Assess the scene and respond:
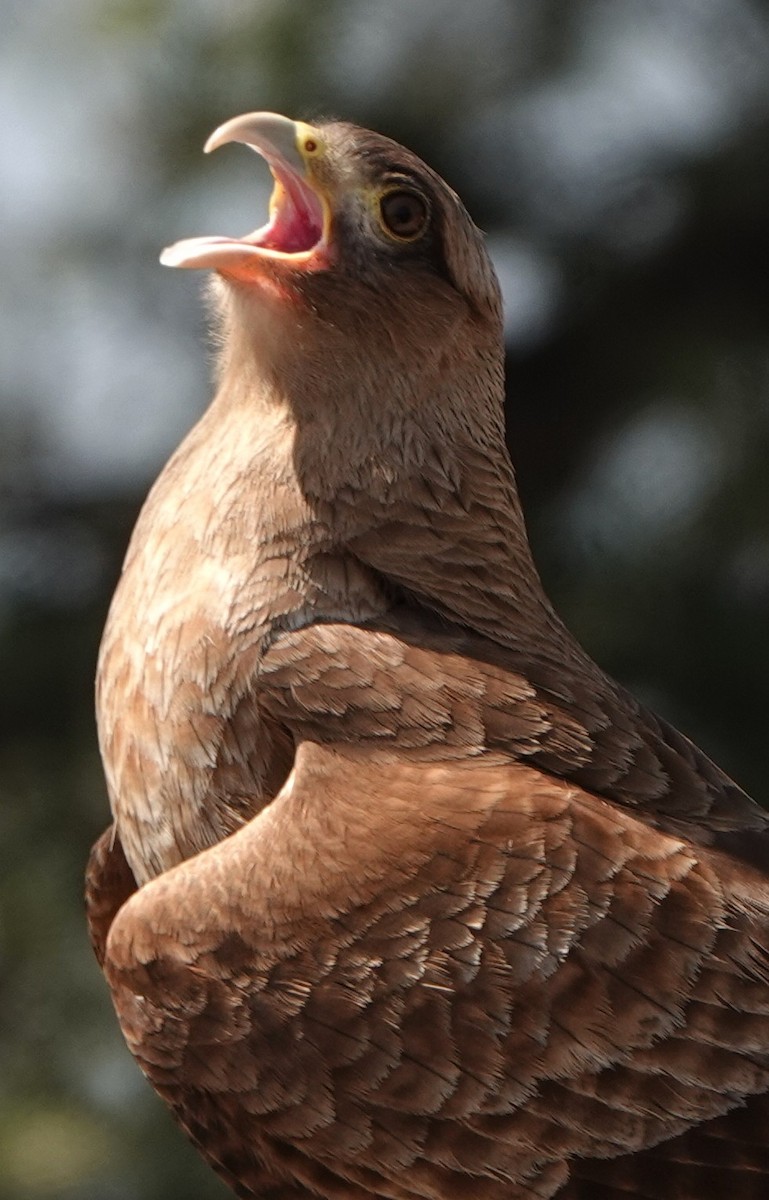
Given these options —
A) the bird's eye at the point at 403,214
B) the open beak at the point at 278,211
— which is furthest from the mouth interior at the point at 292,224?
the bird's eye at the point at 403,214

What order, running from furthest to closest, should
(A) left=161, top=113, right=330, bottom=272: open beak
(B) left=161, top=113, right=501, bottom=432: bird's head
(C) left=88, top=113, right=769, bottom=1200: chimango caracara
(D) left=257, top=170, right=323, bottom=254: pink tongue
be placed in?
(D) left=257, top=170, right=323, bottom=254: pink tongue < (B) left=161, top=113, right=501, bottom=432: bird's head < (A) left=161, top=113, right=330, bottom=272: open beak < (C) left=88, top=113, right=769, bottom=1200: chimango caracara

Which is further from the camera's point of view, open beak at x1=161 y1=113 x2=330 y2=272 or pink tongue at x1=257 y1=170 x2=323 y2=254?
pink tongue at x1=257 y1=170 x2=323 y2=254

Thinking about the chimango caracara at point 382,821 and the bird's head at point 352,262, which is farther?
the bird's head at point 352,262

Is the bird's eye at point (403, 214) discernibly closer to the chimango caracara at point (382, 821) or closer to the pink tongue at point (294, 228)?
the chimango caracara at point (382, 821)

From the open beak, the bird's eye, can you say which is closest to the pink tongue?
the open beak

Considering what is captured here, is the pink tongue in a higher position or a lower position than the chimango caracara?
higher

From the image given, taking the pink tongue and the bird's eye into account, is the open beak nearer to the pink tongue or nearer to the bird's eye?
the pink tongue

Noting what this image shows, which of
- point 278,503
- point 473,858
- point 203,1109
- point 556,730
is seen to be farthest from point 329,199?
point 203,1109

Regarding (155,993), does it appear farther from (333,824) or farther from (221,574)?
(221,574)
